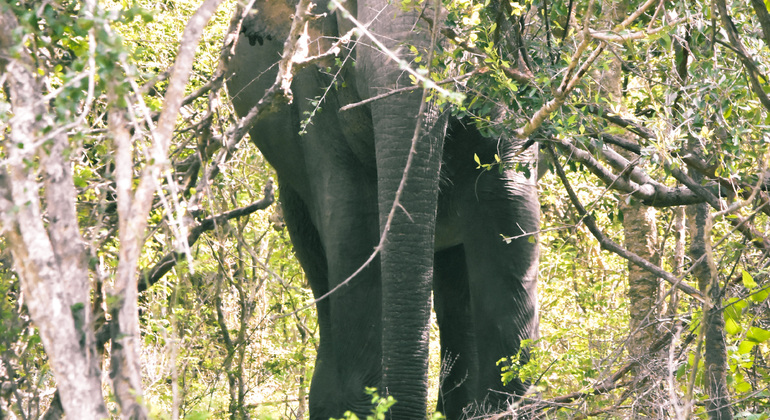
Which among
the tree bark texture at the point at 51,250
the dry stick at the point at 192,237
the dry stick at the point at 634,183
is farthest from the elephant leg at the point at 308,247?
the tree bark texture at the point at 51,250

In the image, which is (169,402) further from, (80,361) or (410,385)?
(80,361)

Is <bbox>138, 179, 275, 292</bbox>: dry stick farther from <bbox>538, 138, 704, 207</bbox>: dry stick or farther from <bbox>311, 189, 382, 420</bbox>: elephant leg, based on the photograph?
<bbox>538, 138, 704, 207</bbox>: dry stick

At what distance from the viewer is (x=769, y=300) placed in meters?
3.70

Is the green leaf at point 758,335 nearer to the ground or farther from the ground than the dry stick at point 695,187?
nearer to the ground

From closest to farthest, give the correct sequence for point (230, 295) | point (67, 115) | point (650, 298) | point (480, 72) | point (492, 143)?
point (67, 115), point (480, 72), point (492, 143), point (650, 298), point (230, 295)

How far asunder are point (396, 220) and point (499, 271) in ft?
3.22

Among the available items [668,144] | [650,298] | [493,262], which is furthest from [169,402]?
[668,144]

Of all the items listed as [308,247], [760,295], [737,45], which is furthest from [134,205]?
[308,247]

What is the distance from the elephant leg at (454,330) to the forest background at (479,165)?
0.88m

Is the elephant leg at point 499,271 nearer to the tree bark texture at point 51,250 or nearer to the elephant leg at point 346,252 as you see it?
the elephant leg at point 346,252

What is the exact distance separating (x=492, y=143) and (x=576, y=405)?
157 cm

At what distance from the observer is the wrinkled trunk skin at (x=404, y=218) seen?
4234mm

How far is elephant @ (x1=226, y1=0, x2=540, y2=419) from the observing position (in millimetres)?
4352

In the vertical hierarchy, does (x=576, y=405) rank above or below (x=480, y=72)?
below
